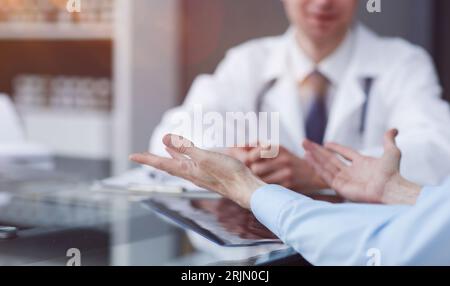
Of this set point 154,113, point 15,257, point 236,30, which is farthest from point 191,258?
point 154,113

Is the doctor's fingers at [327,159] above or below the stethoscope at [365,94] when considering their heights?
below

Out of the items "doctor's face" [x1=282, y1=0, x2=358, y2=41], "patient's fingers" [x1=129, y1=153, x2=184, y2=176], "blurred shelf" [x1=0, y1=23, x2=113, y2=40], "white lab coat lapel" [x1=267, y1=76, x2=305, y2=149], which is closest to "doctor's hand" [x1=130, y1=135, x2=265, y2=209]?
"patient's fingers" [x1=129, y1=153, x2=184, y2=176]

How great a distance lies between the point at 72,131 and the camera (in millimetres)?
A: 2609

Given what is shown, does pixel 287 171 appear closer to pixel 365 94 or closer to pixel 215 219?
pixel 215 219

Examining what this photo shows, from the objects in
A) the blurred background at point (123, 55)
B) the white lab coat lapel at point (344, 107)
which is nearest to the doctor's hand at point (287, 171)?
the white lab coat lapel at point (344, 107)

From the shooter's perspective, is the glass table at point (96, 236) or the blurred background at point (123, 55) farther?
the blurred background at point (123, 55)

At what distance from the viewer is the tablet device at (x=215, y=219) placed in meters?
0.78

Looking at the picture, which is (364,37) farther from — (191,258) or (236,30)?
(191,258)

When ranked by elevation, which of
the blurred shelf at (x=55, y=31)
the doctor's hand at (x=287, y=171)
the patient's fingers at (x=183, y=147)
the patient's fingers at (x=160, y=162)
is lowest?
the doctor's hand at (x=287, y=171)

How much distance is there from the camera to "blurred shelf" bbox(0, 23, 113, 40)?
249 cm

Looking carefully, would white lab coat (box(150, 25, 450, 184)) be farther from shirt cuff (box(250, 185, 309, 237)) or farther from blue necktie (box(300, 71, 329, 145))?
shirt cuff (box(250, 185, 309, 237))

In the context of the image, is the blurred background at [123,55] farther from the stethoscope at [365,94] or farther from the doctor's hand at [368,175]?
the doctor's hand at [368,175]

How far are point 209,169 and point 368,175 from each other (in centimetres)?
29

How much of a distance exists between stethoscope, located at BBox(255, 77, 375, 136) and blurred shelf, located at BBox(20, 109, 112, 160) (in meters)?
0.94
